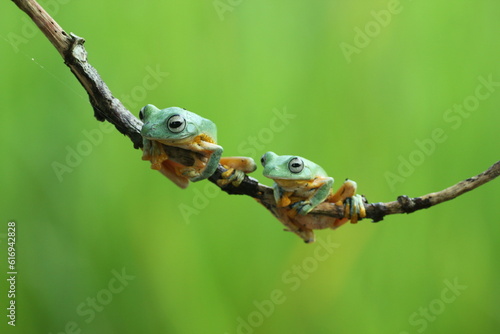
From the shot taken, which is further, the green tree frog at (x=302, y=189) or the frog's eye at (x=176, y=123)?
the green tree frog at (x=302, y=189)

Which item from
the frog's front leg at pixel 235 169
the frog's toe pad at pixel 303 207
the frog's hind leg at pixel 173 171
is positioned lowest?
the frog's toe pad at pixel 303 207

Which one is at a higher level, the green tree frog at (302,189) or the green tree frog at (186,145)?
the green tree frog at (186,145)

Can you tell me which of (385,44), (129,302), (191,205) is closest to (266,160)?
(191,205)

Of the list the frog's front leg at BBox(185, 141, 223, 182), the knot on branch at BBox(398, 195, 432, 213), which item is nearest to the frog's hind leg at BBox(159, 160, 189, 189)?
the frog's front leg at BBox(185, 141, 223, 182)

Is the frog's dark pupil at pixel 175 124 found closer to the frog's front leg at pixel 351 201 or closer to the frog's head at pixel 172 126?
the frog's head at pixel 172 126

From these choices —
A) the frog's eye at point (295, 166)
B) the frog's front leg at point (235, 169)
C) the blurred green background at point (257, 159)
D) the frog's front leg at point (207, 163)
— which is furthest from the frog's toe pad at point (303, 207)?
the blurred green background at point (257, 159)

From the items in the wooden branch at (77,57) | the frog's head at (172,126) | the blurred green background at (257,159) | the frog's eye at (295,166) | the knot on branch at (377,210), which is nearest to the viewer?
the wooden branch at (77,57)

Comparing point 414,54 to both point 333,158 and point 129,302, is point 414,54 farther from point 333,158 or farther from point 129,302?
point 129,302
